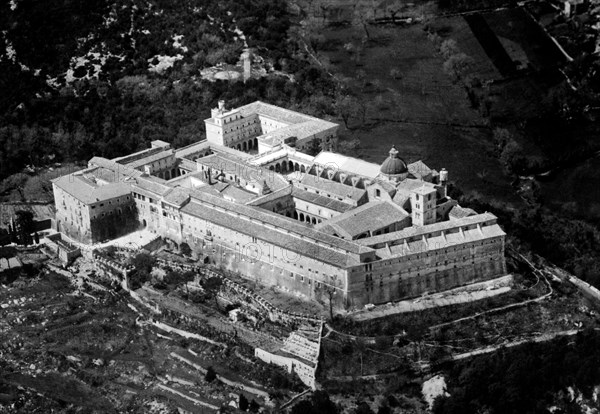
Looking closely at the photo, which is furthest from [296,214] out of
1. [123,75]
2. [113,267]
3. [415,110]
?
[123,75]

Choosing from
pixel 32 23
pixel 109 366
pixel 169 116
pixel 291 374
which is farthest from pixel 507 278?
pixel 32 23

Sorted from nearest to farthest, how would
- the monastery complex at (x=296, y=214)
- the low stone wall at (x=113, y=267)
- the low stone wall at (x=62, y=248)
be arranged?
the monastery complex at (x=296, y=214) → the low stone wall at (x=113, y=267) → the low stone wall at (x=62, y=248)

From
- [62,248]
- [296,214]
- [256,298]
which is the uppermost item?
[296,214]

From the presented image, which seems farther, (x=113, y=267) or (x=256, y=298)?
(x=113, y=267)

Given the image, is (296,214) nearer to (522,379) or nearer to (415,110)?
(522,379)

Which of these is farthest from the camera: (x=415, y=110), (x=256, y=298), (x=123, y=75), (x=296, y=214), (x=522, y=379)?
(x=123, y=75)

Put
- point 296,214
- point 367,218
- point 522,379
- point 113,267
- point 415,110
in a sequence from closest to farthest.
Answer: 1. point 522,379
2. point 367,218
3. point 113,267
4. point 296,214
5. point 415,110

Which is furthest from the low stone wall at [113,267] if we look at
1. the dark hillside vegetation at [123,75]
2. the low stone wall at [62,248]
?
the dark hillside vegetation at [123,75]

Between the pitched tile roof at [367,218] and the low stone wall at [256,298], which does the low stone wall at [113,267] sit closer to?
the low stone wall at [256,298]

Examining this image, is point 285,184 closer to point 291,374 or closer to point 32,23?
point 291,374
